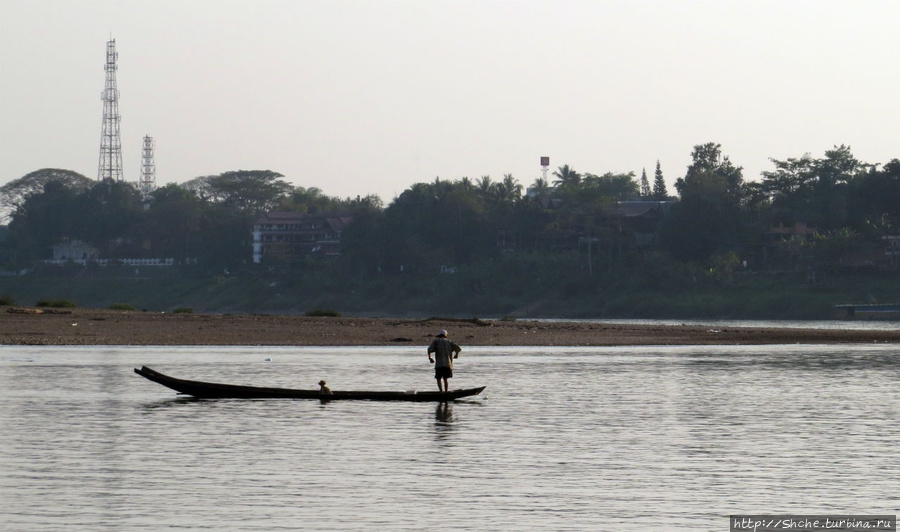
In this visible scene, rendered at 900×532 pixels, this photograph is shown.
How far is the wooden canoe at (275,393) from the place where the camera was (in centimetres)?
3503

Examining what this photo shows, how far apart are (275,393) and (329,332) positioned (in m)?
41.9

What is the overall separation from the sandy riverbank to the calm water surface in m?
22.9

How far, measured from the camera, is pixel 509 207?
18150 centimetres

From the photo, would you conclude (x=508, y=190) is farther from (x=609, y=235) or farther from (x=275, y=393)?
(x=275, y=393)

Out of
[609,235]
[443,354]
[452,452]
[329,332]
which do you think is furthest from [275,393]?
[609,235]

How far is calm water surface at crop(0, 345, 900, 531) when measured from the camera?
63.0ft

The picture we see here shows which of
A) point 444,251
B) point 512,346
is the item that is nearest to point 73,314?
point 512,346

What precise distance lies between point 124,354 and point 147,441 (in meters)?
33.4

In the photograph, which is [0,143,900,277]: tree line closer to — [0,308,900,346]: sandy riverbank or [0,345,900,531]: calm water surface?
[0,308,900,346]: sandy riverbank

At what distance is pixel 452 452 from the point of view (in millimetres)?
25969

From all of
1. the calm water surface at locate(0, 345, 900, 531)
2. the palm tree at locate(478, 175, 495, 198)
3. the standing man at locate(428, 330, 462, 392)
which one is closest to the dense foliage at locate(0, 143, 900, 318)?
the palm tree at locate(478, 175, 495, 198)

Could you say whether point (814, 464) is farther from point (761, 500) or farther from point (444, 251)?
point (444, 251)

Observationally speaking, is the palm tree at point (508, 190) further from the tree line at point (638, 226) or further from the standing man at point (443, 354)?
the standing man at point (443, 354)

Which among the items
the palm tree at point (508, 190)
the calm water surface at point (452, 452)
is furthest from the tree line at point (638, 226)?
the calm water surface at point (452, 452)
